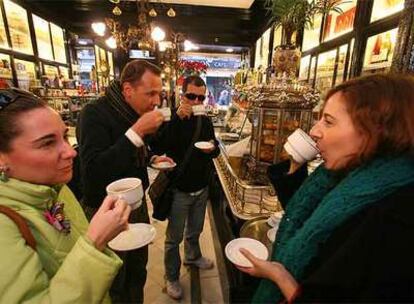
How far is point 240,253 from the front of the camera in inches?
42.4

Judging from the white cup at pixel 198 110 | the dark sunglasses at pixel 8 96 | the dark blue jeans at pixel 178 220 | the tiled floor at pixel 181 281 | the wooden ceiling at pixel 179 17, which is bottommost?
the tiled floor at pixel 181 281

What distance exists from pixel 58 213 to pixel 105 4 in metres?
7.87

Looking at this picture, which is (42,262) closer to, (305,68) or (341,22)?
(341,22)

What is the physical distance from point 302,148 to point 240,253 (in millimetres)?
565

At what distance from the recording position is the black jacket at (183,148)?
2.21 meters

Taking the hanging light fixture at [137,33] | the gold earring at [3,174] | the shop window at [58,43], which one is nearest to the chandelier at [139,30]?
the hanging light fixture at [137,33]

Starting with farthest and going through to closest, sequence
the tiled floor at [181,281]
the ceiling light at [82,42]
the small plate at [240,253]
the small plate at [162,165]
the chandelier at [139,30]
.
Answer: the ceiling light at [82,42]
the chandelier at [139,30]
the tiled floor at [181,281]
the small plate at [162,165]
the small plate at [240,253]

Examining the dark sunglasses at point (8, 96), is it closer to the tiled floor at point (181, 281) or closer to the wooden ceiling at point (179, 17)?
the tiled floor at point (181, 281)

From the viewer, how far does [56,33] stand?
7.98 meters

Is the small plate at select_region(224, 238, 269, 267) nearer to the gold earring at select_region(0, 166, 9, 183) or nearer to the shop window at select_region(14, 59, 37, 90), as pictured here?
the gold earring at select_region(0, 166, 9, 183)

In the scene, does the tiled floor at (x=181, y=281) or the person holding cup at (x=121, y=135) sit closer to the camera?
the person holding cup at (x=121, y=135)

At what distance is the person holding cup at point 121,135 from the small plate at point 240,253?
2.51ft

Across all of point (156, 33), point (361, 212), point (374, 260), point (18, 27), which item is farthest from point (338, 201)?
point (18, 27)

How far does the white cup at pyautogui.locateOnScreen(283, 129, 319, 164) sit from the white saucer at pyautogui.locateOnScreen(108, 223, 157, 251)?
776 mm
